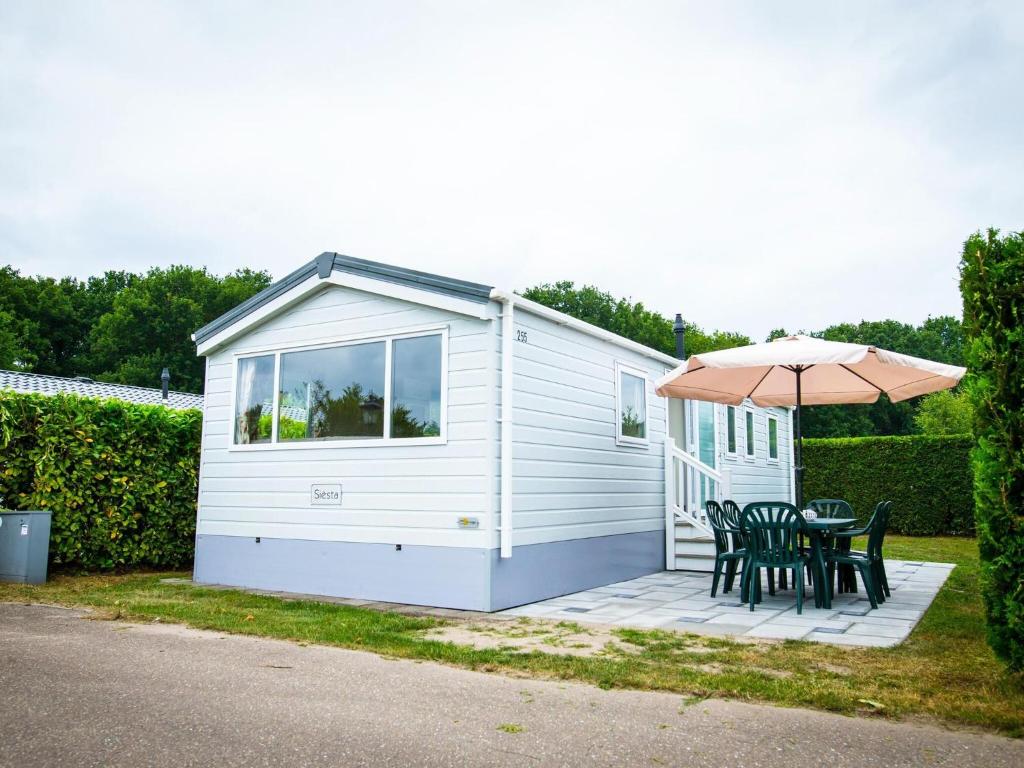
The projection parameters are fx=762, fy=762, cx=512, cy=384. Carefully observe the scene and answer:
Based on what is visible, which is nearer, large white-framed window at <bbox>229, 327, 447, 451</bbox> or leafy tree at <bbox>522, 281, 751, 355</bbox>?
large white-framed window at <bbox>229, 327, 447, 451</bbox>

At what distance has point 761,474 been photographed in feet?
A: 48.3

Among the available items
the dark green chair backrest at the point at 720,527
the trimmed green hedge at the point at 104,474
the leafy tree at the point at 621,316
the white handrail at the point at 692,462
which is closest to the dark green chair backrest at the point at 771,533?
the dark green chair backrest at the point at 720,527

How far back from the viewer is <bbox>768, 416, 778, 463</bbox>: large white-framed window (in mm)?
15568

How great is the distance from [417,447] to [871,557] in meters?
4.09

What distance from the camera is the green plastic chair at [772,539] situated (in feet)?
20.6

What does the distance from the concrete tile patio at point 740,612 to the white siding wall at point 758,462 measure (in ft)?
15.5

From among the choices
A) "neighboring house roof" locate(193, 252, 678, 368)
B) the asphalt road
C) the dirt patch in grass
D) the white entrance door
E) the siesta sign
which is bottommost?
the dirt patch in grass

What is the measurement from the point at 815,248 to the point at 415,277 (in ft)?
74.7

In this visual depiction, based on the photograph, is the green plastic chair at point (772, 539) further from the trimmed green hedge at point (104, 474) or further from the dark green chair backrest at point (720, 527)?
the trimmed green hedge at point (104, 474)

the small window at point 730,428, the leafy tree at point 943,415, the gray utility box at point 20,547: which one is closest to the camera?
the gray utility box at point 20,547

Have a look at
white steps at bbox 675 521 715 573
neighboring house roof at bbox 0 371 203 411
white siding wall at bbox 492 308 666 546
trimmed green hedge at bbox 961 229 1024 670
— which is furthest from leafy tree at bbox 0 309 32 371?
trimmed green hedge at bbox 961 229 1024 670

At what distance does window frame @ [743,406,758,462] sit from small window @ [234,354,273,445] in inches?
345

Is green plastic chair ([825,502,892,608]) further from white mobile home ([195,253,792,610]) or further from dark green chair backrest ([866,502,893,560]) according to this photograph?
white mobile home ([195,253,792,610])

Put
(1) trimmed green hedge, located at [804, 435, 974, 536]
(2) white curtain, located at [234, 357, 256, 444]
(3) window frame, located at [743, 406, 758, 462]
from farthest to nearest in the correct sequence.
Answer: (1) trimmed green hedge, located at [804, 435, 974, 536]
(3) window frame, located at [743, 406, 758, 462]
(2) white curtain, located at [234, 357, 256, 444]
